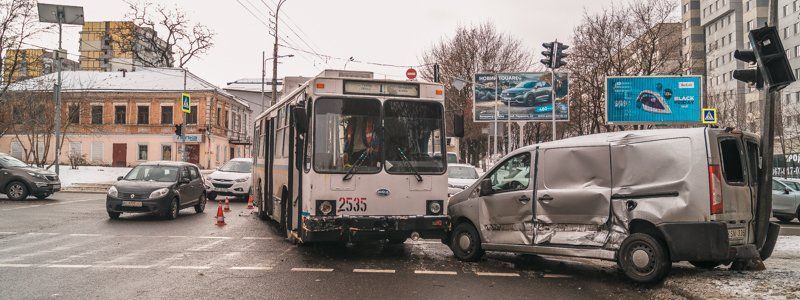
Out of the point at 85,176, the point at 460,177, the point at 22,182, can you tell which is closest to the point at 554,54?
the point at 460,177

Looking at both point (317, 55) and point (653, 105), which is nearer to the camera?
point (653, 105)

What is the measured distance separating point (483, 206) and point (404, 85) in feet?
7.57

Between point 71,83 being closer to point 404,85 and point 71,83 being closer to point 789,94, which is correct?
point 404,85

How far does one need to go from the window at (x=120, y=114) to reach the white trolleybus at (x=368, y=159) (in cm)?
5226

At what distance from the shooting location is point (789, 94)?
6309cm

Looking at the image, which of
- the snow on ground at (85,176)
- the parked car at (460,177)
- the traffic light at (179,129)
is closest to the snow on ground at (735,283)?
the parked car at (460,177)

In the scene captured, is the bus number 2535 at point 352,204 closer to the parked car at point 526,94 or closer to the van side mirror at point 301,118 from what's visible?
the van side mirror at point 301,118

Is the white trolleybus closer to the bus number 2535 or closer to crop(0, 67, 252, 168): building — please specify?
the bus number 2535

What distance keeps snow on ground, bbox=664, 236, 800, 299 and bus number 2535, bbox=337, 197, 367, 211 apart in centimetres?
434

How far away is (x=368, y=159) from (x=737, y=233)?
511 cm

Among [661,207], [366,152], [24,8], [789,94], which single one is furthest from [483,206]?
[789,94]

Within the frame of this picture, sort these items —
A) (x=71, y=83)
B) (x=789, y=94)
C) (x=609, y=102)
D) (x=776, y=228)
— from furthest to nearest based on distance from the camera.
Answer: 1. (x=789, y=94)
2. (x=71, y=83)
3. (x=609, y=102)
4. (x=776, y=228)

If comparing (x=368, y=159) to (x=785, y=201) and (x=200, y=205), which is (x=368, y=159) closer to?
(x=200, y=205)

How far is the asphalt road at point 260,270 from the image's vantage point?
730cm
